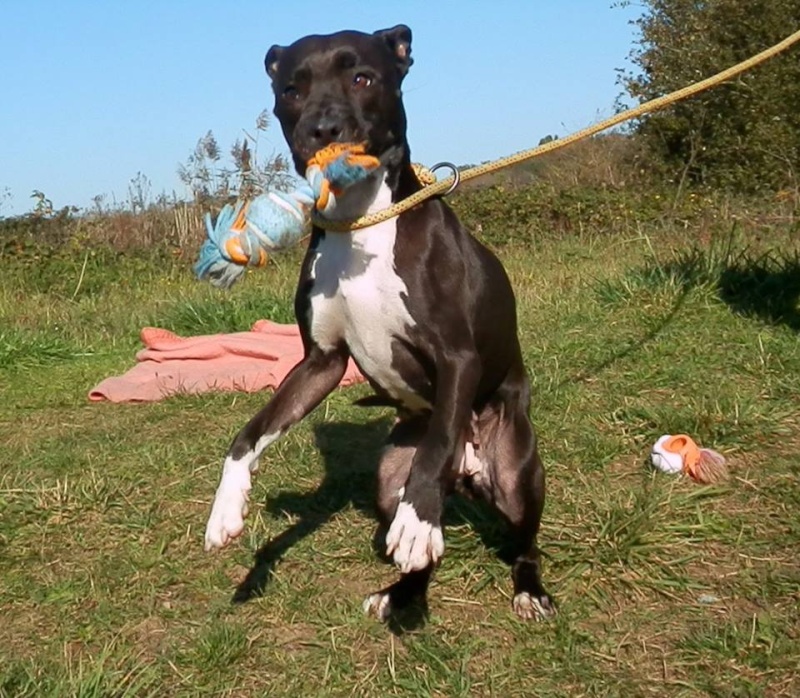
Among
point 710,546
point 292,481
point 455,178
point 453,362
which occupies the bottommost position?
point 710,546

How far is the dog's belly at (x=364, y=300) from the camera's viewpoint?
3.38 metres

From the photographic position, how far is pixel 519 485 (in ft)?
11.9

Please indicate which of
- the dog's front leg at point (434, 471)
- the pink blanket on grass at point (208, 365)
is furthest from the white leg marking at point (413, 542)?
the pink blanket on grass at point (208, 365)

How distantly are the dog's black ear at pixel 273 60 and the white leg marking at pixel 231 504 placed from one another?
120cm

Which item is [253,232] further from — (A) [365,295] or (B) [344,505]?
(B) [344,505]

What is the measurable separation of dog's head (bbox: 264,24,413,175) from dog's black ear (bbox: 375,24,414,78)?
6 centimetres

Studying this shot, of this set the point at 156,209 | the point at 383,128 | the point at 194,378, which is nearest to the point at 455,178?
the point at 383,128

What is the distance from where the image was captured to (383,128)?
11.0 feet

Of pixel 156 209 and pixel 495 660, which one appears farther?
pixel 156 209

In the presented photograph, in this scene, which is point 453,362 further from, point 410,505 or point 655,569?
point 655,569

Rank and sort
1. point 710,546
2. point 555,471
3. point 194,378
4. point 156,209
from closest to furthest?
point 710,546 → point 555,471 → point 194,378 → point 156,209

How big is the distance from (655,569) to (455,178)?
137 centimetres

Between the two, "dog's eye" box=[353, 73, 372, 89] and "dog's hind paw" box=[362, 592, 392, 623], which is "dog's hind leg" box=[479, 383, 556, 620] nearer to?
"dog's hind paw" box=[362, 592, 392, 623]

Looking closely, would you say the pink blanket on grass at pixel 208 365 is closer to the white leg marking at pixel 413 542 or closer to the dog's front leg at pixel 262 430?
the dog's front leg at pixel 262 430
